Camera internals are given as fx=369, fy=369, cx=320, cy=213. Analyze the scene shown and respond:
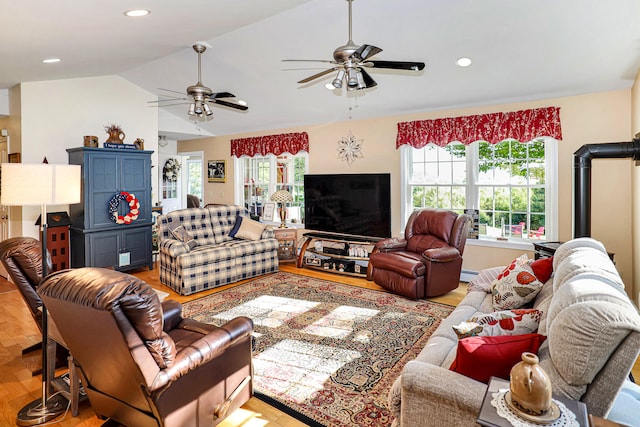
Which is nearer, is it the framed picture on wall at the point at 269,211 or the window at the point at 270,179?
the window at the point at 270,179

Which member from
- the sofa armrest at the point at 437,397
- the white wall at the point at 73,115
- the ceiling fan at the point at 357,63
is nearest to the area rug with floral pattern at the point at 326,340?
the sofa armrest at the point at 437,397

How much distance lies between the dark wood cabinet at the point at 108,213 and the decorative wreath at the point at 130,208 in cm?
5

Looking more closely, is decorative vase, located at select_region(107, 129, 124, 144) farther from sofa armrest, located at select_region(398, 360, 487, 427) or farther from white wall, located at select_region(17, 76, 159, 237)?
sofa armrest, located at select_region(398, 360, 487, 427)

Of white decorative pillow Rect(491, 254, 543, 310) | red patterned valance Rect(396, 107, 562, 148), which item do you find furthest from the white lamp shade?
red patterned valance Rect(396, 107, 562, 148)

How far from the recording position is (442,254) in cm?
436

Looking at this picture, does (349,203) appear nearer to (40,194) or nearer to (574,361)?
(40,194)

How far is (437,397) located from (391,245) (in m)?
3.43

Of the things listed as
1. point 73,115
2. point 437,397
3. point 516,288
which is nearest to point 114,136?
point 73,115

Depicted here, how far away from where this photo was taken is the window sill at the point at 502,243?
4691 mm

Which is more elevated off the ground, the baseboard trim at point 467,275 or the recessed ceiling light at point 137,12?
the recessed ceiling light at point 137,12

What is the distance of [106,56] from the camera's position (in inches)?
173

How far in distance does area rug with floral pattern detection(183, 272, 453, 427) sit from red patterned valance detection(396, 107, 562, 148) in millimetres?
2292

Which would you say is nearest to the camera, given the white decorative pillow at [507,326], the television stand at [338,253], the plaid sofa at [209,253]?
the white decorative pillow at [507,326]

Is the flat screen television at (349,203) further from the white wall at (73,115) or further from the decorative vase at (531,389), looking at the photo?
the decorative vase at (531,389)
